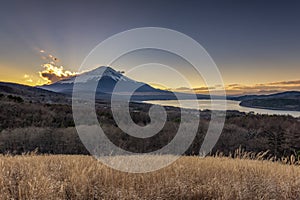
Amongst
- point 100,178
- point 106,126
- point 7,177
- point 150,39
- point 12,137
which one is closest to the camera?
point 7,177

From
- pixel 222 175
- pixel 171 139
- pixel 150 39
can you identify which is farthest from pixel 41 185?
pixel 171 139

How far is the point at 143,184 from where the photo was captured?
4965 mm

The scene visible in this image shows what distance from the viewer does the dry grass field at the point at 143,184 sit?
426 centimetres

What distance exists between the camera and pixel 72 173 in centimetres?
515

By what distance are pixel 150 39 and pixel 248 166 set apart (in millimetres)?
4703

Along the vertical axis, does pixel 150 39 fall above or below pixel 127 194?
above

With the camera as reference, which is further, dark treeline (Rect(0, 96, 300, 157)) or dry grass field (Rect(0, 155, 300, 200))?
dark treeline (Rect(0, 96, 300, 157))

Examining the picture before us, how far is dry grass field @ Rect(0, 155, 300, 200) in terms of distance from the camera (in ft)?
14.0

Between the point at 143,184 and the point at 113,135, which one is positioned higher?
the point at 143,184

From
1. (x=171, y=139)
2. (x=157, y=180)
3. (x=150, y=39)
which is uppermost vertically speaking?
(x=150, y=39)

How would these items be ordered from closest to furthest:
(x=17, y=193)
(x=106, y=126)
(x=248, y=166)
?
(x=17, y=193), (x=248, y=166), (x=106, y=126)

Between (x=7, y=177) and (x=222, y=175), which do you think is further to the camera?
(x=222, y=175)

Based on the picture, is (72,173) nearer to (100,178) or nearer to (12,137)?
(100,178)

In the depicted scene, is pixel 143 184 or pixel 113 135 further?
pixel 113 135
